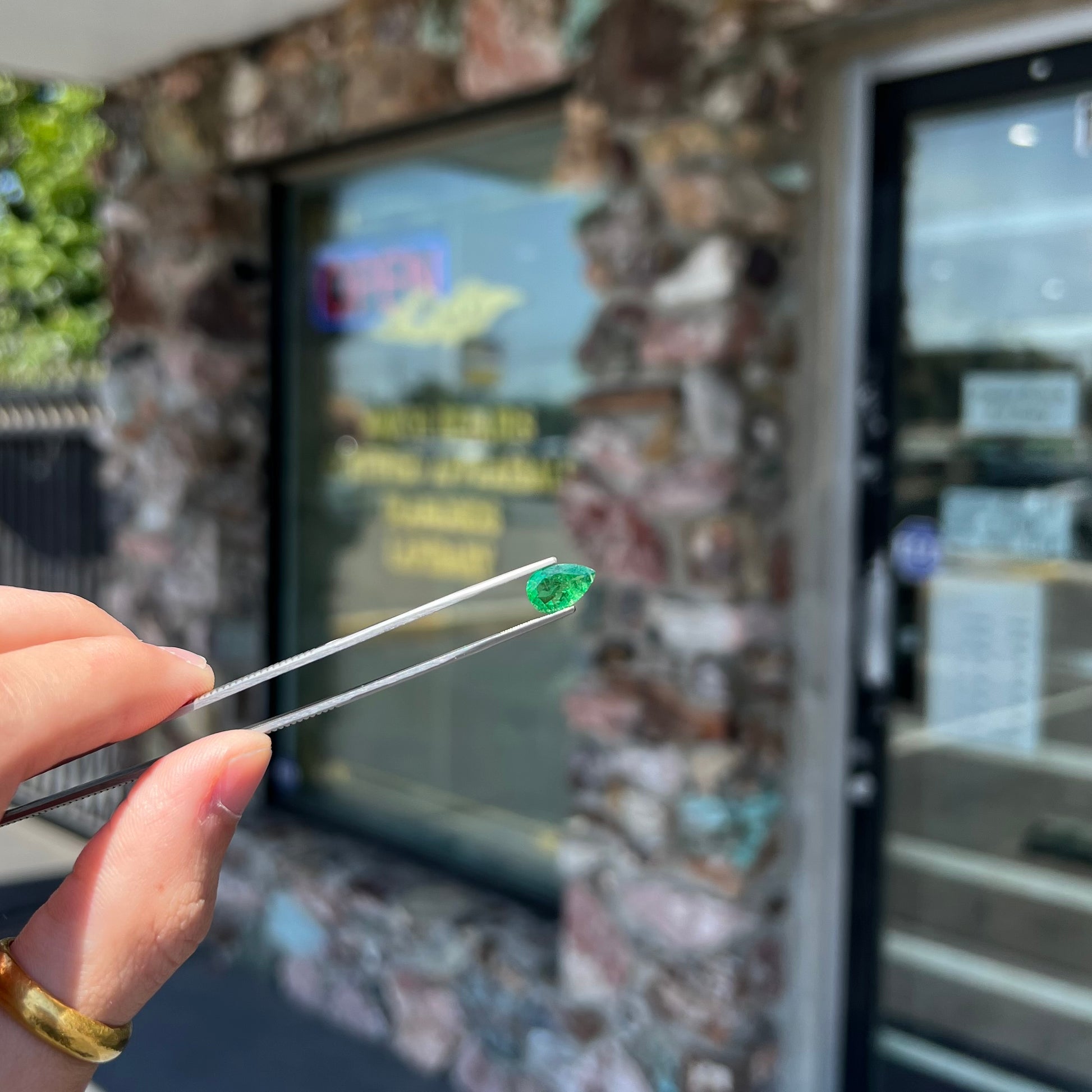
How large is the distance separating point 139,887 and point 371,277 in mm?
3310

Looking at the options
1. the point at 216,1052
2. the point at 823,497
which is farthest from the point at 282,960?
the point at 823,497

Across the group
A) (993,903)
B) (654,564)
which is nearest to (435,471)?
(654,564)

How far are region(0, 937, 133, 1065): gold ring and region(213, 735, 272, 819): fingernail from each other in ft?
0.40

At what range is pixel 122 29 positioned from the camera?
3.47 m

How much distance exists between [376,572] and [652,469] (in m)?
1.50

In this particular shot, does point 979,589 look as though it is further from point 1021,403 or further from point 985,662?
point 1021,403

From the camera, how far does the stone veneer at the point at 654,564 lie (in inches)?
93.7

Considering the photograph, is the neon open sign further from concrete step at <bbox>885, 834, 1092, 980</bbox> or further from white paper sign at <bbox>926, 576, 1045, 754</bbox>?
concrete step at <bbox>885, 834, 1092, 980</bbox>

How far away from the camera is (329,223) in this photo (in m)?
3.84

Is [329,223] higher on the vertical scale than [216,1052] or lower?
higher

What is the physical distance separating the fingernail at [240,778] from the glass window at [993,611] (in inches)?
76.1

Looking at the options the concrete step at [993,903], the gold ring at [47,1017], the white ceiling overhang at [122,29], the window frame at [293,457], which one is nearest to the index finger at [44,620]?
the gold ring at [47,1017]

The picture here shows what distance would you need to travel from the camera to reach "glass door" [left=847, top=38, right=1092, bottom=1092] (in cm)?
218

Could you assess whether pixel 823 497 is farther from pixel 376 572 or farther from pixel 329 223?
pixel 329 223
